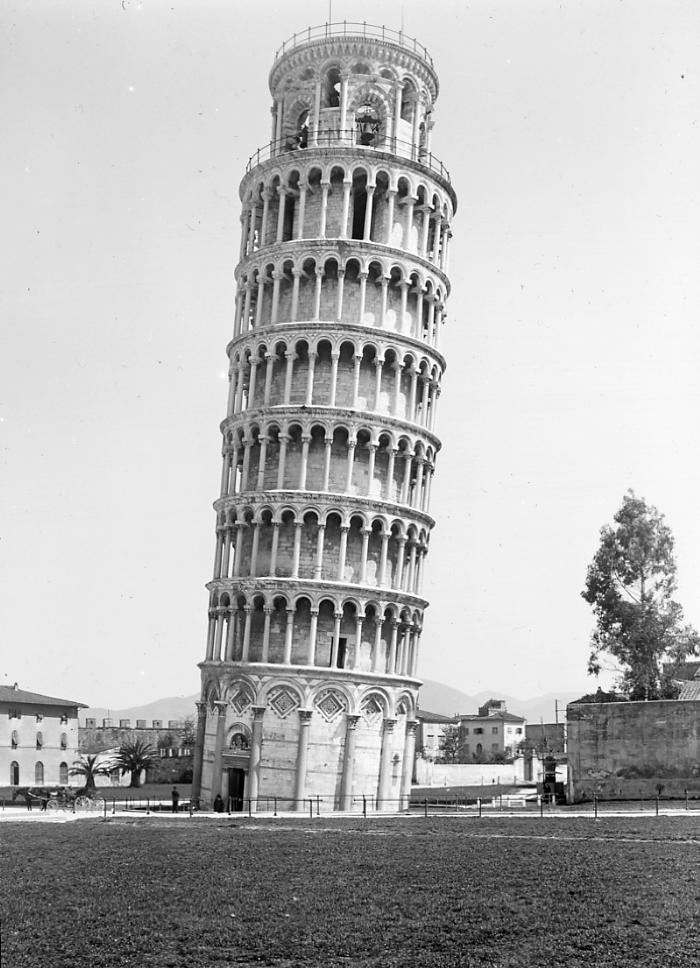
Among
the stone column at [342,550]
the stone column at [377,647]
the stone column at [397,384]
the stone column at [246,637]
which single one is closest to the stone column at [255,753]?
the stone column at [246,637]

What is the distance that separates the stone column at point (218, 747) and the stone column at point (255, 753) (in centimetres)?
189

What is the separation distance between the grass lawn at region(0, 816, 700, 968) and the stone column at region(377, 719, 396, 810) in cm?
2308

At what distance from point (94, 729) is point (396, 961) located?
101 m

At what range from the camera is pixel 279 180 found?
59375 millimetres

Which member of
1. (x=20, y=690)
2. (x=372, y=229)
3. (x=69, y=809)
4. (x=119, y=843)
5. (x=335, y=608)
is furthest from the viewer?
(x=20, y=690)

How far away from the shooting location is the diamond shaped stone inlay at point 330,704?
53.1 meters

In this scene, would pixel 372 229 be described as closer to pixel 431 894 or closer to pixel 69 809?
pixel 69 809

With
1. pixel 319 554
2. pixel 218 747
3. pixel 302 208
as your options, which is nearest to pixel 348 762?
pixel 218 747

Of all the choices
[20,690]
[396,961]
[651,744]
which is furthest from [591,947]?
[20,690]

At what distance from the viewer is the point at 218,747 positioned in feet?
177

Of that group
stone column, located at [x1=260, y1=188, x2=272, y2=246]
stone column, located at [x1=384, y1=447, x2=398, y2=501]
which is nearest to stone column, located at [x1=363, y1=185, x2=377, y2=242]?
stone column, located at [x1=260, y1=188, x2=272, y2=246]

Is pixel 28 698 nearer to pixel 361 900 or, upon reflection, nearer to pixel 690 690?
pixel 690 690

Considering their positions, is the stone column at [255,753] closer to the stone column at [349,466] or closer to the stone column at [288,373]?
the stone column at [349,466]

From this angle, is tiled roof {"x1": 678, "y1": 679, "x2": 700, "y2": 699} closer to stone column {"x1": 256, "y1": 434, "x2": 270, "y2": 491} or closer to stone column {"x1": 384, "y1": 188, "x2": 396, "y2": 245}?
stone column {"x1": 256, "y1": 434, "x2": 270, "y2": 491}
